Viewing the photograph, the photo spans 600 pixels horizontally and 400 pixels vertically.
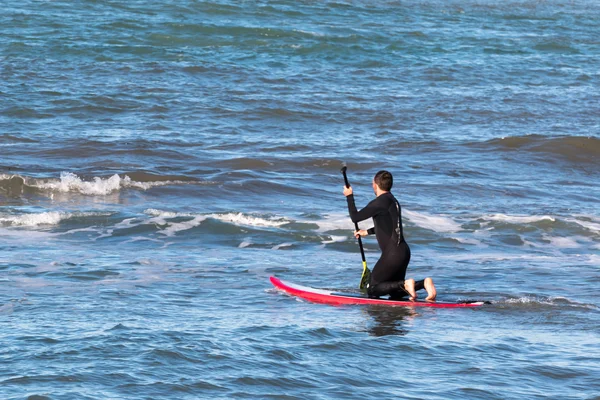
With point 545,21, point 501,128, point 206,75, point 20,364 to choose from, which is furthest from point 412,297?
point 545,21

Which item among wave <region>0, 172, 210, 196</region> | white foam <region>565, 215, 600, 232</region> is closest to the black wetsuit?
white foam <region>565, 215, 600, 232</region>

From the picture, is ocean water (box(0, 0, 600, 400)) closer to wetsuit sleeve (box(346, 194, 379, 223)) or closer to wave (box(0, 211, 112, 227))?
wave (box(0, 211, 112, 227))

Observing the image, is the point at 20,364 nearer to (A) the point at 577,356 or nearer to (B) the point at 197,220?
(A) the point at 577,356

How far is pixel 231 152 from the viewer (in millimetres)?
18219

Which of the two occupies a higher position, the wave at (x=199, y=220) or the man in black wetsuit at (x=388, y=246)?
the man in black wetsuit at (x=388, y=246)

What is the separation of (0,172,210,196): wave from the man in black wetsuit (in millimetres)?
6426

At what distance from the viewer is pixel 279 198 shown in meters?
15.2

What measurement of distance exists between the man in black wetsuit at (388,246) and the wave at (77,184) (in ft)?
21.1

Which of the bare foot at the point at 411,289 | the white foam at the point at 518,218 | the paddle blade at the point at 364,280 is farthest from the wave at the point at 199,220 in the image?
the bare foot at the point at 411,289

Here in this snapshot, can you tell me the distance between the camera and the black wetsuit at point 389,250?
31.6ft

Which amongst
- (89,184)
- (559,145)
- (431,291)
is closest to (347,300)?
(431,291)

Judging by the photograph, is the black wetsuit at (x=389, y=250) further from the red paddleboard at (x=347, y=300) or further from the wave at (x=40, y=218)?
the wave at (x=40, y=218)

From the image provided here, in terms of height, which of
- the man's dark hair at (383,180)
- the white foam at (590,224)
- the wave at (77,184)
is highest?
the man's dark hair at (383,180)

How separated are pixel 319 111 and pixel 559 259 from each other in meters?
10.4
